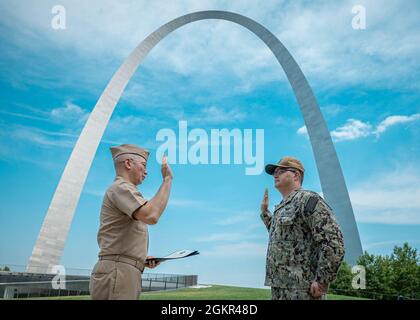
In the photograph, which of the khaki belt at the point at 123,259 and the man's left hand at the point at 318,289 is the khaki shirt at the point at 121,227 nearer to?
the khaki belt at the point at 123,259

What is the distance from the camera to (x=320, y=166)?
2286cm

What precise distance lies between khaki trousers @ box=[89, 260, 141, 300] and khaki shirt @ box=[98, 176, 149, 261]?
0.09 m

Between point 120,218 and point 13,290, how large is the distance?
1156 centimetres

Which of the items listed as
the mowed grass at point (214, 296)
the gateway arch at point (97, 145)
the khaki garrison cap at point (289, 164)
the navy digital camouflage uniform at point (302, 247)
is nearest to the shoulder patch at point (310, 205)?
the navy digital camouflage uniform at point (302, 247)

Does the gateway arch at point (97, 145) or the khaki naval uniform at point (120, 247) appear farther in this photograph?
the gateway arch at point (97, 145)

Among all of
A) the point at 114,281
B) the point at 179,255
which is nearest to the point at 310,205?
the point at 179,255

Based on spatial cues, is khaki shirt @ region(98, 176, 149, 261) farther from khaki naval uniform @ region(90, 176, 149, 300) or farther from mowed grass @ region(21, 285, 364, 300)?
mowed grass @ region(21, 285, 364, 300)

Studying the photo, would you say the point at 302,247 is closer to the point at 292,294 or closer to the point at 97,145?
the point at 292,294

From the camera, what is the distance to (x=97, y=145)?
84.4ft

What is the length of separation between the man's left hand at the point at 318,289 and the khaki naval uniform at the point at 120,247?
132 centimetres

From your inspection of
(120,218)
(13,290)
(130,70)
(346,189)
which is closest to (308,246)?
(120,218)

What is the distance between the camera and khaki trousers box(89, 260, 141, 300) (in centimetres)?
318

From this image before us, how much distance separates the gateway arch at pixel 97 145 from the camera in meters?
22.2
